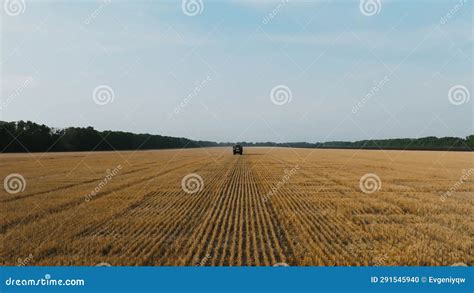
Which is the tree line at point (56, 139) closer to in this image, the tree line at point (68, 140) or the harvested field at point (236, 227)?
the tree line at point (68, 140)

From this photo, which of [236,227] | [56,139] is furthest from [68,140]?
[236,227]

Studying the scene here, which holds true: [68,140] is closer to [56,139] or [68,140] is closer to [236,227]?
[56,139]

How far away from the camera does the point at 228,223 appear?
12562 millimetres

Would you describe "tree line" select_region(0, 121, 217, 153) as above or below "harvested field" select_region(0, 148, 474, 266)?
above

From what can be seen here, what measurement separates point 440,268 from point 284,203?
30.7ft

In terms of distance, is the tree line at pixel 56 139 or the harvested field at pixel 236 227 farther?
the tree line at pixel 56 139

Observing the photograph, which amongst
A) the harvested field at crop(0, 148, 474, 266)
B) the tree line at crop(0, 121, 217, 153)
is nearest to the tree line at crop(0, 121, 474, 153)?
the tree line at crop(0, 121, 217, 153)

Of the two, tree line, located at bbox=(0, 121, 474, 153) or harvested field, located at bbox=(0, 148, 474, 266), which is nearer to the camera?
harvested field, located at bbox=(0, 148, 474, 266)

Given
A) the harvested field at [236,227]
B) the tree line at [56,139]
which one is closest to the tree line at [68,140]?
the tree line at [56,139]

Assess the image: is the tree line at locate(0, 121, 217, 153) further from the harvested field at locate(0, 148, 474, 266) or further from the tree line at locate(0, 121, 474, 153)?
the harvested field at locate(0, 148, 474, 266)

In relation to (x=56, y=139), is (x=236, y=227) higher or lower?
lower

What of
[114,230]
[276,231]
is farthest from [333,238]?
[114,230]

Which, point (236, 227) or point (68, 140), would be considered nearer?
point (236, 227)

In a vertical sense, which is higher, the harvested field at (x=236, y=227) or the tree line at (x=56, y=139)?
the tree line at (x=56, y=139)
